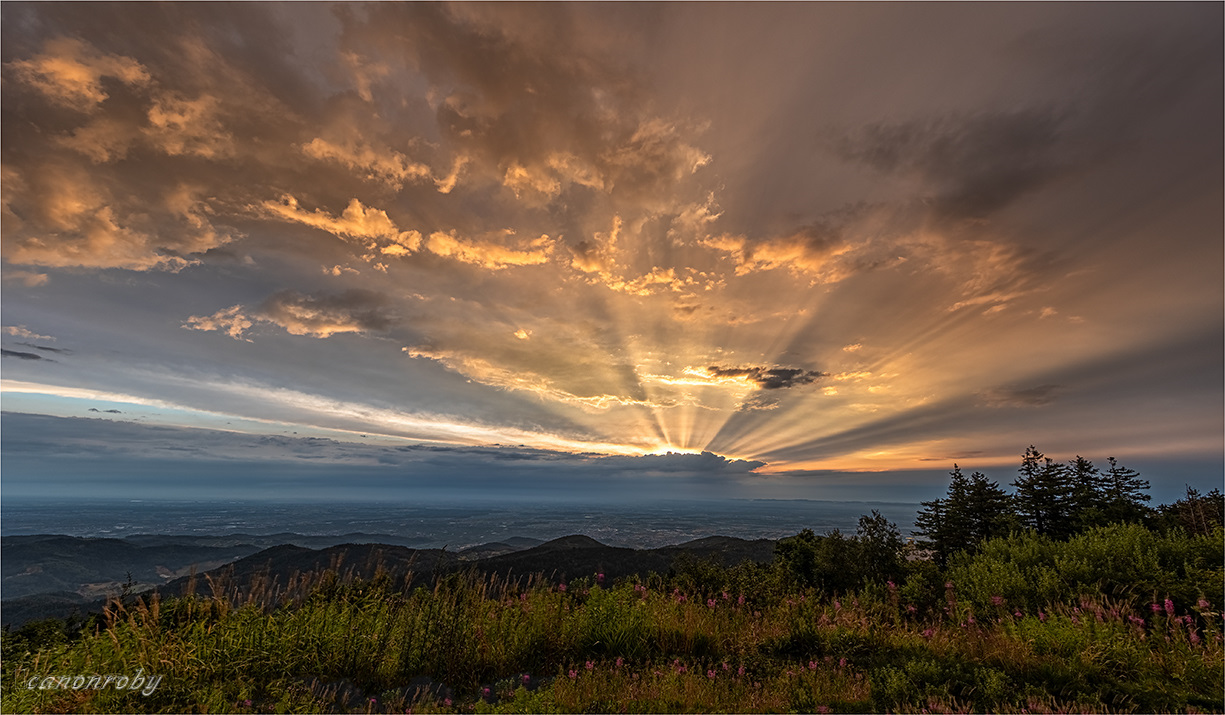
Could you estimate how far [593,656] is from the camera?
26.3ft

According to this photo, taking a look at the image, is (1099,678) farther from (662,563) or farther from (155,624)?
(662,563)

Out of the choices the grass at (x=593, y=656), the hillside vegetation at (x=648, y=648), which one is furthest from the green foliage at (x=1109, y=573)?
the grass at (x=593, y=656)

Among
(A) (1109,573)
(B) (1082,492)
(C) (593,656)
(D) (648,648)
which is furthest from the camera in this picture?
(B) (1082,492)

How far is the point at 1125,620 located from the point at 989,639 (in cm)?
351

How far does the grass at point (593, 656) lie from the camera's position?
5.93 metres

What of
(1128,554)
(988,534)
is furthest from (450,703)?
(988,534)

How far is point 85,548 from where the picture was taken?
200 meters

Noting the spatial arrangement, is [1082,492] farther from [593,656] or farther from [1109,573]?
[593,656]

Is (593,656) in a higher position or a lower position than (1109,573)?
lower

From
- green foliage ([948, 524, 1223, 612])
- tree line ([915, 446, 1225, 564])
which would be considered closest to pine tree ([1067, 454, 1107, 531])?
tree line ([915, 446, 1225, 564])

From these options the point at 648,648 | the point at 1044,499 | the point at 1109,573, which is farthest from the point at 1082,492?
the point at 648,648

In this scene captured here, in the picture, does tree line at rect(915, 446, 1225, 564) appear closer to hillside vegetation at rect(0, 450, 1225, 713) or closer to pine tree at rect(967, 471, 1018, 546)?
pine tree at rect(967, 471, 1018, 546)

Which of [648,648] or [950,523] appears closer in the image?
[648,648]

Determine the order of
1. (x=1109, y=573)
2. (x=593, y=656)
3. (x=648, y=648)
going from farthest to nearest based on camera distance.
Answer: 1. (x=1109, y=573)
2. (x=648, y=648)
3. (x=593, y=656)
